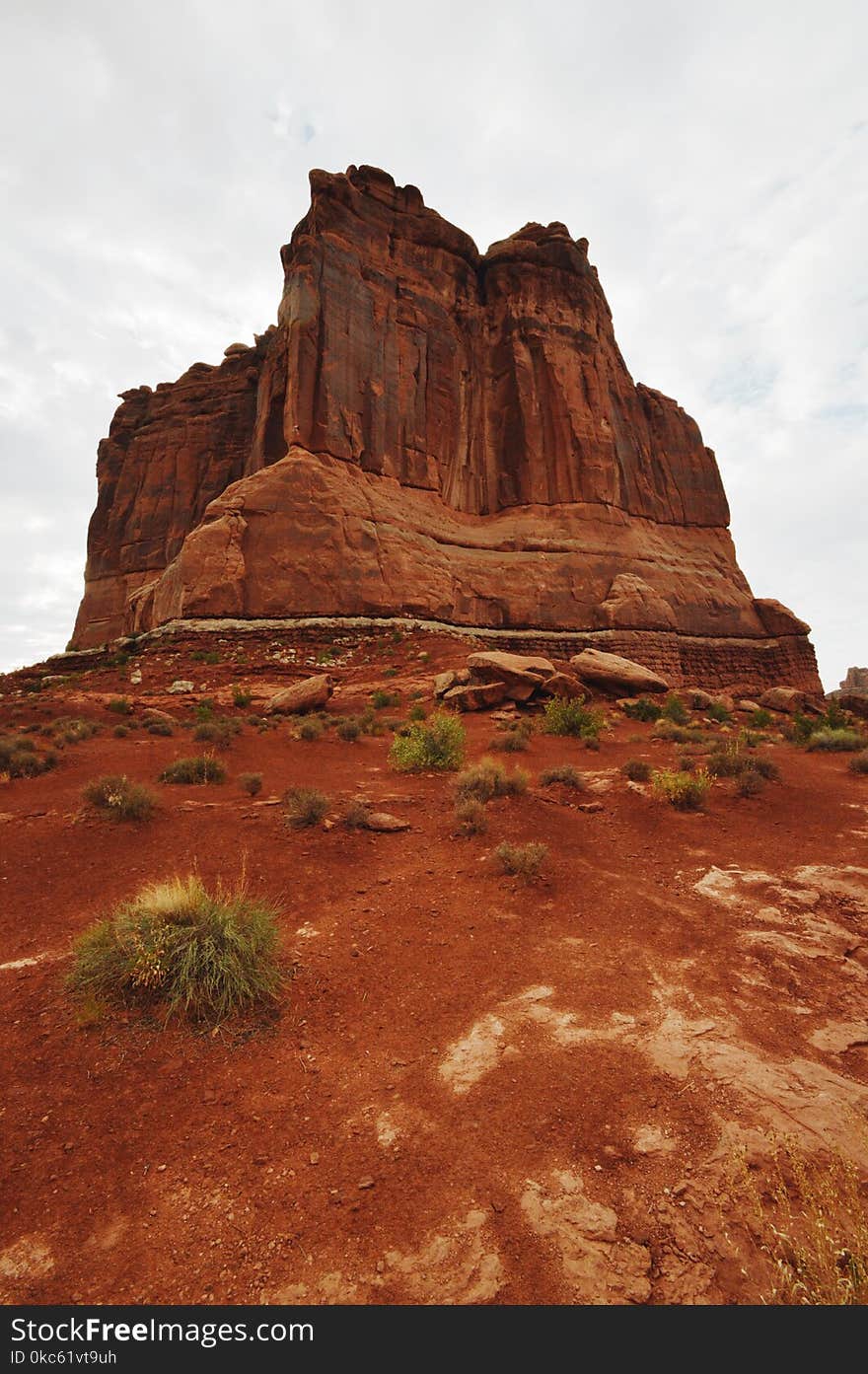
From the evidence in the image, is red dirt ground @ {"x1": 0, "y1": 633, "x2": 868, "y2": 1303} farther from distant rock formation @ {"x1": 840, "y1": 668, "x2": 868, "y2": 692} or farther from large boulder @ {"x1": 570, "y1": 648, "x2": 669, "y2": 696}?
distant rock formation @ {"x1": 840, "y1": 668, "x2": 868, "y2": 692}

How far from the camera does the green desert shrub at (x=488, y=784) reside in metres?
7.93

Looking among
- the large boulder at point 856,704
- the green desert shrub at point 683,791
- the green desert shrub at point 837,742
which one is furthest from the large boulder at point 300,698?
the large boulder at point 856,704

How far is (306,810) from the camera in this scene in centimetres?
716

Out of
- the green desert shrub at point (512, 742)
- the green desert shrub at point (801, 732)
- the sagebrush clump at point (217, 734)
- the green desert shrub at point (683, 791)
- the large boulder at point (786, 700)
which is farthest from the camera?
the large boulder at point (786, 700)

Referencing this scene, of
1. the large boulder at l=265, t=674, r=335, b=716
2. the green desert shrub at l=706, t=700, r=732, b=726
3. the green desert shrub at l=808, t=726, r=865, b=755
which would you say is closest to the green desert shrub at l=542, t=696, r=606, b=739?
the green desert shrub at l=808, t=726, r=865, b=755

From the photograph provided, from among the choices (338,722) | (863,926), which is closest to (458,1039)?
(863,926)

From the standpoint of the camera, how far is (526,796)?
810 cm

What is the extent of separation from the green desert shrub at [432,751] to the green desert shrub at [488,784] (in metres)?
1.85

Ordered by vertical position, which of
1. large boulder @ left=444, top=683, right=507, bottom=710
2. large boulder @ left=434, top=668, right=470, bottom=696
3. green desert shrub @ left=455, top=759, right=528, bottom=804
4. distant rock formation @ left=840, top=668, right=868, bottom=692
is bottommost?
green desert shrub @ left=455, top=759, right=528, bottom=804

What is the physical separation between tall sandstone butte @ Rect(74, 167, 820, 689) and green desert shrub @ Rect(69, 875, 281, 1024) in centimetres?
2116

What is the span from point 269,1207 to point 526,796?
605 centimetres

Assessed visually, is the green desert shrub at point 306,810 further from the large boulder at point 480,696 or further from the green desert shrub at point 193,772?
the large boulder at point 480,696

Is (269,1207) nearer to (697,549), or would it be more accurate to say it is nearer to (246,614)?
(246,614)

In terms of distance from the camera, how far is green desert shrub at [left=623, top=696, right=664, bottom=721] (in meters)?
15.7
